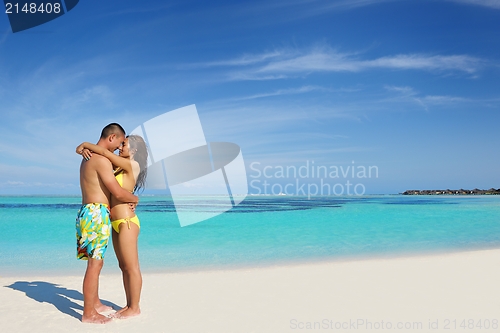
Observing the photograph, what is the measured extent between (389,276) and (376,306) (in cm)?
170

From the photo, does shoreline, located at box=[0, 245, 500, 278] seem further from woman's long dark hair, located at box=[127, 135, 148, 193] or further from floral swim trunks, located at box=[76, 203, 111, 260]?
woman's long dark hair, located at box=[127, 135, 148, 193]

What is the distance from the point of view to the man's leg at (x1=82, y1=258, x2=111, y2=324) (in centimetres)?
373

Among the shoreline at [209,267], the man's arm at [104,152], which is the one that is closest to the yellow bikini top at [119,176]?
the man's arm at [104,152]

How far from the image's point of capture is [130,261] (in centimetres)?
385

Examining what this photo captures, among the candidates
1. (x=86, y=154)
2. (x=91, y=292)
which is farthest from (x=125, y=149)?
(x=91, y=292)

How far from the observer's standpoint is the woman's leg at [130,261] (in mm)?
3838

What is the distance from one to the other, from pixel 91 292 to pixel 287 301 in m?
2.13

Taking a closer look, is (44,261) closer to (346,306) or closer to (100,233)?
(100,233)

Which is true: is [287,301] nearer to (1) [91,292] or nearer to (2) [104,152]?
(1) [91,292]

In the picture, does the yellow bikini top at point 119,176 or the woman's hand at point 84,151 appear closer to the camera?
the woman's hand at point 84,151

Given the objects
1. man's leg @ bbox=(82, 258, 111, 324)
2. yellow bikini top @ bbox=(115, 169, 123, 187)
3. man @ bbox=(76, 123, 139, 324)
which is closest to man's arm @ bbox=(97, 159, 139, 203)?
man @ bbox=(76, 123, 139, 324)

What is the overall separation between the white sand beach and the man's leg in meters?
0.09

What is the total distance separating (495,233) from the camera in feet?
46.6

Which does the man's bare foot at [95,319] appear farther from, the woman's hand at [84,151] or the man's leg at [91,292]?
the woman's hand at [84,151]
